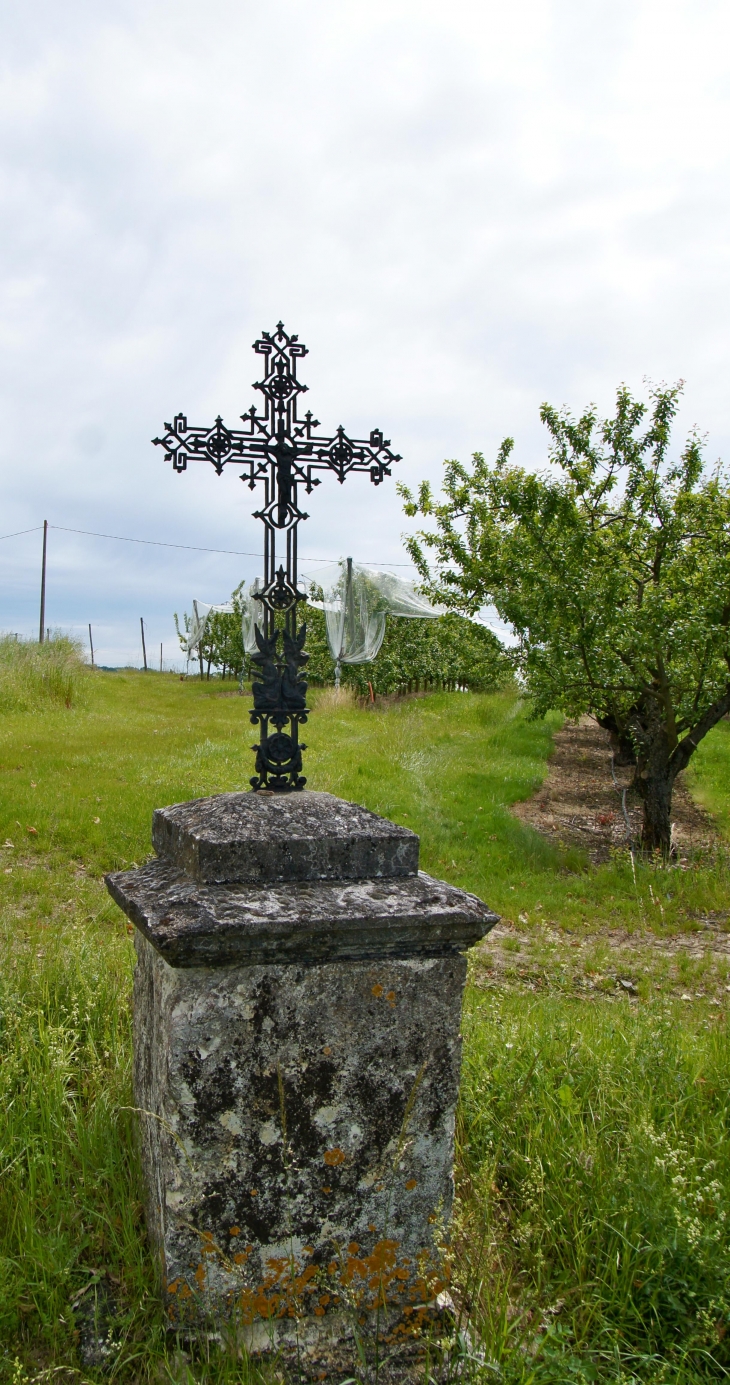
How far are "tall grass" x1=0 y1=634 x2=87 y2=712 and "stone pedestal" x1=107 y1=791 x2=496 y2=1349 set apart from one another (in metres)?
13.6

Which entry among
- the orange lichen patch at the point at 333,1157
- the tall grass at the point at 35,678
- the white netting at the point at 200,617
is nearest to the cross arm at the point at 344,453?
the orange lichen patch at the point at 333,1157

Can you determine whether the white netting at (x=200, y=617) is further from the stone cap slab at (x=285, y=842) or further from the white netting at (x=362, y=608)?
the stone cap slab at (x=285, y=842)

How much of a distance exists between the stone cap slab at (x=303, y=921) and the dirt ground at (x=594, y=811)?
6836 mm

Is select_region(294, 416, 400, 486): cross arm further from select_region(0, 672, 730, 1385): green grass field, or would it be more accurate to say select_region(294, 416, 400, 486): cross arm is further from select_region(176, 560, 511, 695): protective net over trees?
select_region(176, 560, 511, 695): protective net over trees

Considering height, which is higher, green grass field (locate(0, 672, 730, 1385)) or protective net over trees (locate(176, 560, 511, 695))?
protective net over trees (locate(176, 560, 511, 695))

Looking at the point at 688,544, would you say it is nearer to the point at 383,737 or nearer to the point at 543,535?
the point at 543,535

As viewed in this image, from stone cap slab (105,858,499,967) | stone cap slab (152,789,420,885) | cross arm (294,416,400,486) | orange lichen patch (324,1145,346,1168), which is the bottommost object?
orange lichen patch (324,1145,346,1168)

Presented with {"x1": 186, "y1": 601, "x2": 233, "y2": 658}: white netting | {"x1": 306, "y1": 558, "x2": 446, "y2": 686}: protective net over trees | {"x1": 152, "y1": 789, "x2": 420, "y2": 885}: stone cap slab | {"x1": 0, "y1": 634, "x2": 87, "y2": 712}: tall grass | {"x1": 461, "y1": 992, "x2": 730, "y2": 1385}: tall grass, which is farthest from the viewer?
{"x1": 186, "y1": 601, "x2": 233, "y2": 658}: white netting

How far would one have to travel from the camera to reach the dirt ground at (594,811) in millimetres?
9195

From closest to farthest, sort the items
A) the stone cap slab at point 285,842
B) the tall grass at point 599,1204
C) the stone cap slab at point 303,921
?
the stone cap slab at point 303,921 → the tall grass at point 599,1204 → the stone cap slab at point 285,842

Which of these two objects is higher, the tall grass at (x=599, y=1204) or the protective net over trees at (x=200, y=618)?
the protective net over trees at (x=200, y=618)

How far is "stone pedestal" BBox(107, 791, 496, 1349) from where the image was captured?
185 centimetres

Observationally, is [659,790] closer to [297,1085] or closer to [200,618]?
[297,1085]

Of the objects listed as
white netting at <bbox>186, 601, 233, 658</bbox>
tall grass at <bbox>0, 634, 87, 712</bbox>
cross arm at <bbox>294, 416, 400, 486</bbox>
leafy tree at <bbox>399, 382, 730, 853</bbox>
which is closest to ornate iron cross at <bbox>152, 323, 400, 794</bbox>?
cross arm at <bbox>294, 416, 400, 486</bbox>
